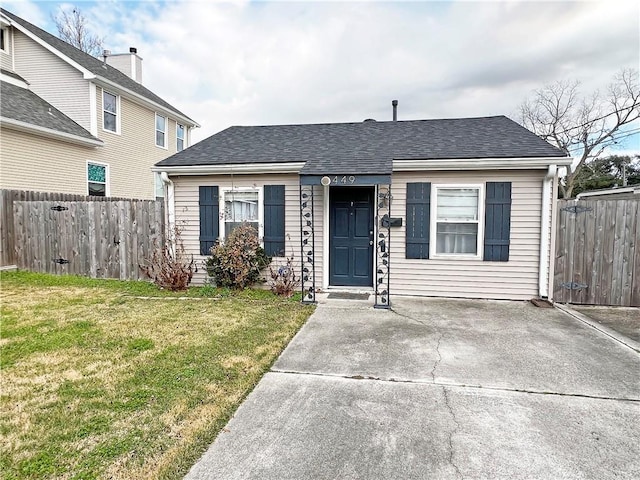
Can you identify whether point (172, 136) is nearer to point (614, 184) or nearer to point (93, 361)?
point (93, 361)

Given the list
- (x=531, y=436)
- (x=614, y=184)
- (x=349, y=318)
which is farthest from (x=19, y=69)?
(x=614, y=184)

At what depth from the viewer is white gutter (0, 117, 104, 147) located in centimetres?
943

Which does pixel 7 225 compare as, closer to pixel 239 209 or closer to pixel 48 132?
pixel 48 132

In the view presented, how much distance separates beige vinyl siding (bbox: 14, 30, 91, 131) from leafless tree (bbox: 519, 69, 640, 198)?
80.8ft

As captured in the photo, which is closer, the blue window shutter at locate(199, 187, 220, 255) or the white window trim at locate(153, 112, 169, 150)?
the blue window shutter at locate(199, 187, 220, 255)

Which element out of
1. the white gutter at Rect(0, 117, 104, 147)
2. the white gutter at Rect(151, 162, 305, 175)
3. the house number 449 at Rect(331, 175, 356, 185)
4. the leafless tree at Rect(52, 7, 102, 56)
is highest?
the leafless tree at Rect(52, 7, 102, 56)

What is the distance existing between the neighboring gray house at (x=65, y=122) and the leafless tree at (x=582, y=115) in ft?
75.0

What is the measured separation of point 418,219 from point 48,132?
34.9 feet

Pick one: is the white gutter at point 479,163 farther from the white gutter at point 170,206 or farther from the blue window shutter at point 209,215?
the white gutter at point 170,206

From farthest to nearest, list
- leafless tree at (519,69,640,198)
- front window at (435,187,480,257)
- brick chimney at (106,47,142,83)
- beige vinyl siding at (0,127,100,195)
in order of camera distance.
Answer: leafless tree at (519,69,640,198) < brick chimney at (106,47,142,83) < beige vinyl siding at (0,127,100,195) < front window at (435,187,480,257)

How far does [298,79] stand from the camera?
13.9m

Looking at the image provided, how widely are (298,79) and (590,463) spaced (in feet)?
46.3

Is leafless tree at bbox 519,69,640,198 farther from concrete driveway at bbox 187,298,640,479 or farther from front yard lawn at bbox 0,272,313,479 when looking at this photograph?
front yard lawn at bbox 0,272,313,479

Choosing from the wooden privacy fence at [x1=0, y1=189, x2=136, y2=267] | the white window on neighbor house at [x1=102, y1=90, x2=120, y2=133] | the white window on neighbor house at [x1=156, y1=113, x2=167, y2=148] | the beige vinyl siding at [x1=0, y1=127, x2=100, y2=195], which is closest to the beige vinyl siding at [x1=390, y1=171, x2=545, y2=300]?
the wooden privacy fence at [x1=0, y1=189, x2=136, y2=267]
